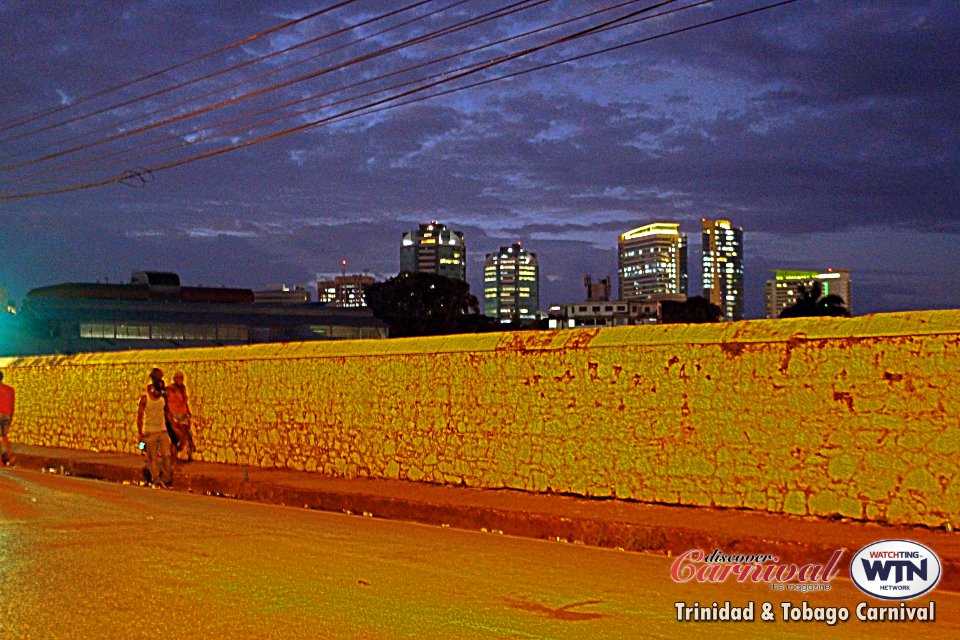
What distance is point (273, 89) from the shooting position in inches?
A: 850

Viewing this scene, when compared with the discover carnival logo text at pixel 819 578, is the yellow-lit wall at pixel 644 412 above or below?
above

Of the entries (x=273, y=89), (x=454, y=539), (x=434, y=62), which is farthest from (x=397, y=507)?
(x=273, y=89)

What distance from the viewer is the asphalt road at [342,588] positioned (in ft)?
21.9

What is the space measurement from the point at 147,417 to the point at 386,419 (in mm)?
3657

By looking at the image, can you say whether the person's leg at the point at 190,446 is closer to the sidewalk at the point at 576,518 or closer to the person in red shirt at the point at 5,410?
the sidewalk at the point at 576,518

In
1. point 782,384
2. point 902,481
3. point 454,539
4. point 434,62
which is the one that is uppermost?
point 434,62

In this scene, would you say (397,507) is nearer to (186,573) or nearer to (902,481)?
(186,573)

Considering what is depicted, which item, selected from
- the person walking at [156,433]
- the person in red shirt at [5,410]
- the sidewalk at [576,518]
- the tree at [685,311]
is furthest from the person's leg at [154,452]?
the tree at [685,311]

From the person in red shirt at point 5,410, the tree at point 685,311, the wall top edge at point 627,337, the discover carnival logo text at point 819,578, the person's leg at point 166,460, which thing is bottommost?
the discover carnival logo text at point 819,578

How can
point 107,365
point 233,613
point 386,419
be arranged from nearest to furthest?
point 233,613 → point 386,419 → point 107,365

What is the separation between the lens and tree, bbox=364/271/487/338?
9781cm

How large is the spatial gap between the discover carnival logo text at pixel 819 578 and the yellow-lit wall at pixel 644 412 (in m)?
1.08

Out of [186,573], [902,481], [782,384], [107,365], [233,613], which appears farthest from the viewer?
[107,365]

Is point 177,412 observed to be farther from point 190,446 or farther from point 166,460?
point 190,446
